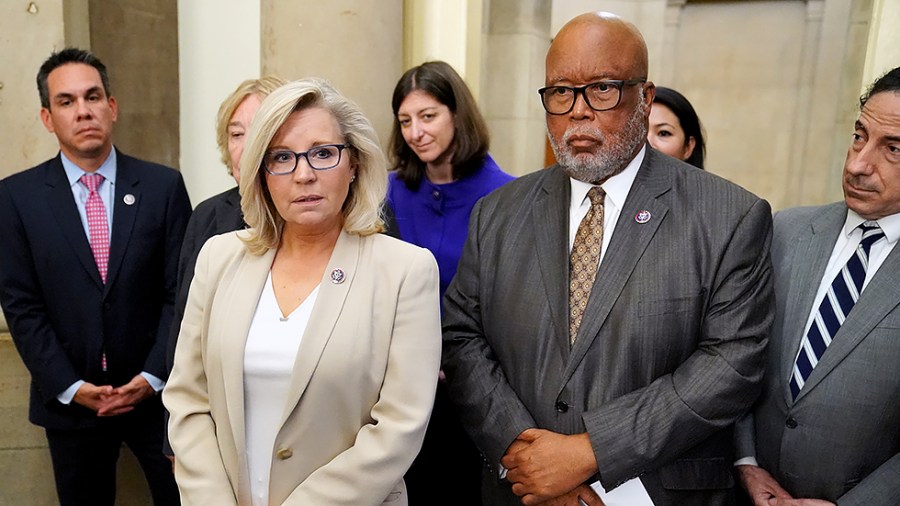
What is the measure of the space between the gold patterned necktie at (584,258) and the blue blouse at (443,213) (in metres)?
0.88

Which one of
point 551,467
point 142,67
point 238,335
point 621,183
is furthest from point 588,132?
point 142,67

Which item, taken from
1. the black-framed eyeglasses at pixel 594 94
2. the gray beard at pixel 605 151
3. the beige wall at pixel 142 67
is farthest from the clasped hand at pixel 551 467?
the beige wall at pixel 142 67

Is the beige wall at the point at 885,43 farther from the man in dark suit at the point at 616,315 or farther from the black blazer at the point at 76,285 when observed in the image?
the black blazer at the point at 76,285

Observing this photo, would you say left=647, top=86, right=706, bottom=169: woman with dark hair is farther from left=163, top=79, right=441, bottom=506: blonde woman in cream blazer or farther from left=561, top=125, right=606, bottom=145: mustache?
left=163, top=79, right=441, bottom=506: blonde woman in cream blazer

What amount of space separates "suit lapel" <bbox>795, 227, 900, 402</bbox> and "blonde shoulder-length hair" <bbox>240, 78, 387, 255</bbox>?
1.20m

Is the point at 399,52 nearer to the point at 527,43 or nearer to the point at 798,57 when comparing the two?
the point at 527,43

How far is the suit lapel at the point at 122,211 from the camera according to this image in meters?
2.64

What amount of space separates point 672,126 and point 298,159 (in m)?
1.66

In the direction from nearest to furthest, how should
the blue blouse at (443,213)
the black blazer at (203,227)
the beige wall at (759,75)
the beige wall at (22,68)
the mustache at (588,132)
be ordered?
the mustache at (588,132)
the black blazer at (203,227)
the blue blouse at (443,213)
the beige wall at (22,68)
the beige wall at (759,75)

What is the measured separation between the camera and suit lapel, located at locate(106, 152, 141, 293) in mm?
2643

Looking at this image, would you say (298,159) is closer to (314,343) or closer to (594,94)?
(314,343)

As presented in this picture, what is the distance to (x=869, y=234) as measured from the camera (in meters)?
1.83

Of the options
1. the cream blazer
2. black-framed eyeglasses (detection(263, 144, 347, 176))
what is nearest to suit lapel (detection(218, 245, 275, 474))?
the cream blazer

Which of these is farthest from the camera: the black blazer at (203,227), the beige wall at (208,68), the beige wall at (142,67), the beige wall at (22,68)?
the beige wall at (208,68)
